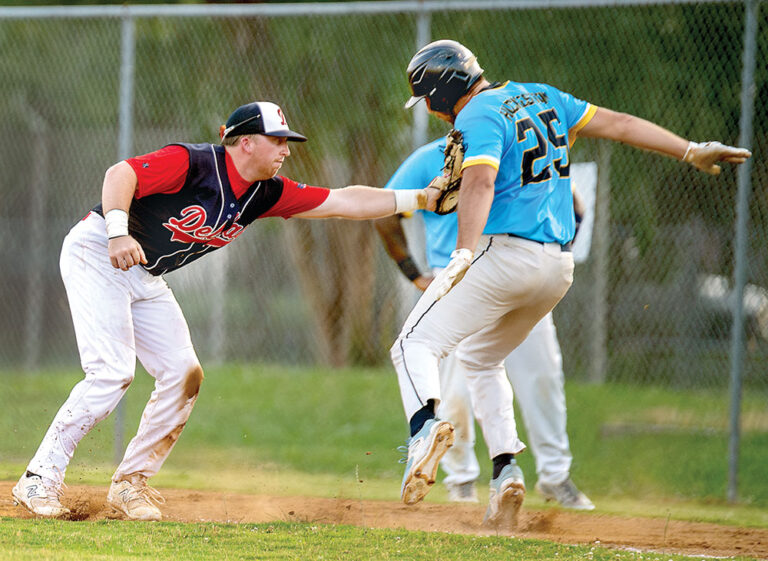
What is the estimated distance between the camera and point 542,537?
191 inches

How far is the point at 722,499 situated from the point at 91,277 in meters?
4.42

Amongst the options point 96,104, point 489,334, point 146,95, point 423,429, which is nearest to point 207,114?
point 146,95

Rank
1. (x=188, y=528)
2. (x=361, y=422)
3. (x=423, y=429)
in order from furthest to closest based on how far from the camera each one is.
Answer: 1. (x=361, y=422)
2. (x=188, y=528)
3. (x=423, y=429)

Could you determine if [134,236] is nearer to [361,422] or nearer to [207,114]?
[207,114]

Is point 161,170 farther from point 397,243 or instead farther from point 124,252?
point 397,243

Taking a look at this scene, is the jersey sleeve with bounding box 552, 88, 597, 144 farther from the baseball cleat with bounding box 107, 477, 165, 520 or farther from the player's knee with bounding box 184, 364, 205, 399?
the baseball cleat with bounding box 107, 477, 165, 520

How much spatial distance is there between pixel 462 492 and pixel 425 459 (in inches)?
91.6

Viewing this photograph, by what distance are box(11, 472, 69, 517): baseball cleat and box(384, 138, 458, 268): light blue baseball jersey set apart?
2.58 m

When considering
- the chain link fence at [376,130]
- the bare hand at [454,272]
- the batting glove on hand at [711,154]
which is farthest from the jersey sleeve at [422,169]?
the bare hand at [454,272]

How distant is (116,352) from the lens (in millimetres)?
4902

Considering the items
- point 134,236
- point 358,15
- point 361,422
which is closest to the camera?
point 134,236

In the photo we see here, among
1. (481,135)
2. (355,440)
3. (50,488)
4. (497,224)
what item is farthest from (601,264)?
(50,488)

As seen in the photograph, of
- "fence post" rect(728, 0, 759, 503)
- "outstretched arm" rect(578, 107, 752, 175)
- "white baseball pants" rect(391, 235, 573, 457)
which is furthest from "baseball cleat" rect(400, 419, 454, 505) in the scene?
"fence post" rect(728, 0, 759, 503)

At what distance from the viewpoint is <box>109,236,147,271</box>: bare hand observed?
4.45 meters
